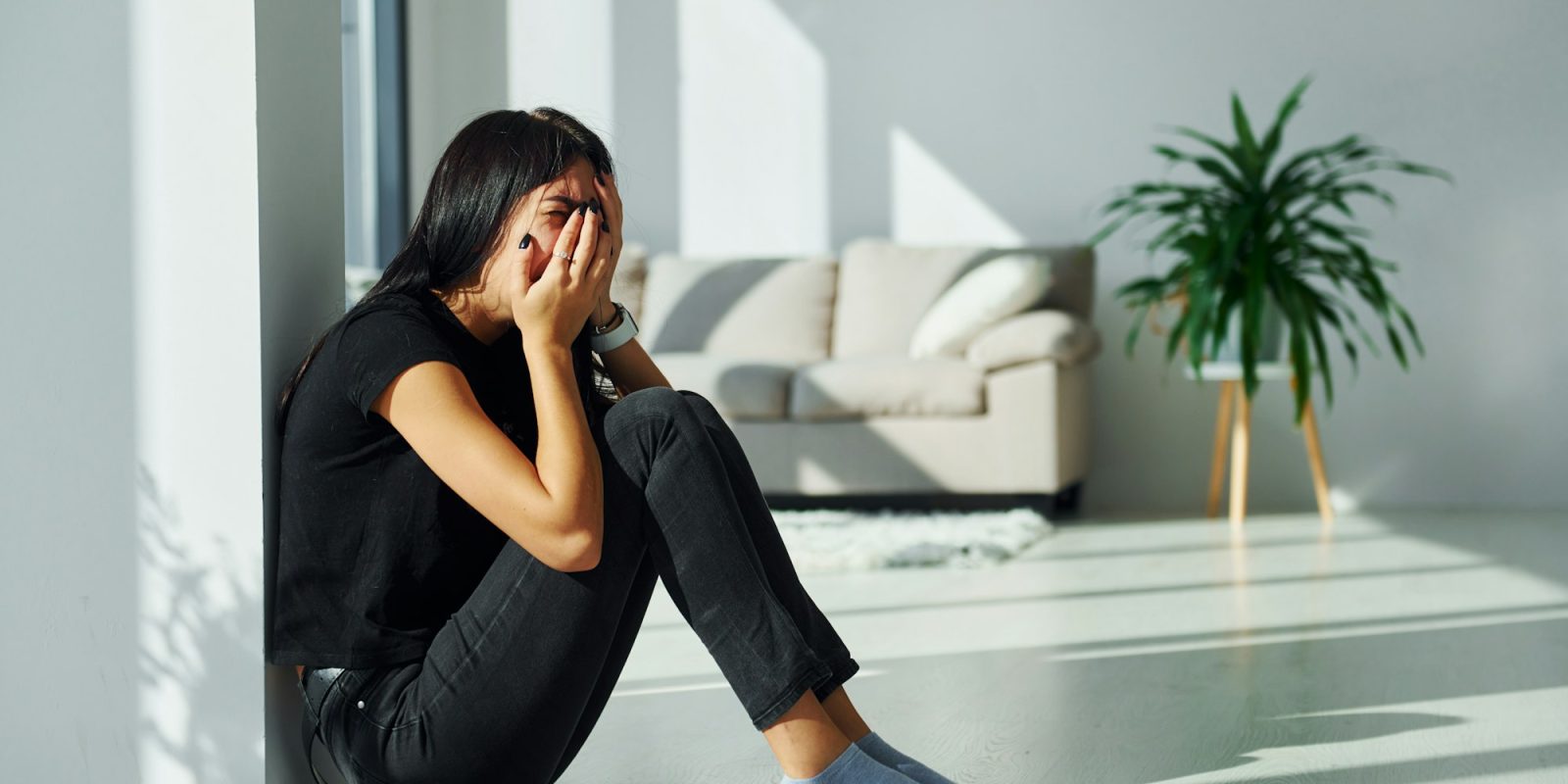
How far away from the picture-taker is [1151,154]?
5.18 m

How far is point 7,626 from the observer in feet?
4.50

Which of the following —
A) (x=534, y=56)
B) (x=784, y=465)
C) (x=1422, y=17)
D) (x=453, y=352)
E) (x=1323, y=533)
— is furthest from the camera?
(x=534, y=56)

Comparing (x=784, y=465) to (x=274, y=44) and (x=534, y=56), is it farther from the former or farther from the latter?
(x=274, y=44)

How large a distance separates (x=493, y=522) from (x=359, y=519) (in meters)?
0.12

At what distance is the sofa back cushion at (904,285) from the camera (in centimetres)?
489

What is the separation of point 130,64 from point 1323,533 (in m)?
3.73

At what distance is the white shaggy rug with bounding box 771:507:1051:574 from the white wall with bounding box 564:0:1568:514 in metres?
0.94

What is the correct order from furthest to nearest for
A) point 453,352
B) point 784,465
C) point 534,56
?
point 534,56 → point 784,465 → point 453,352

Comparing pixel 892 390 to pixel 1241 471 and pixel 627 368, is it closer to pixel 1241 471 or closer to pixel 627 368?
pixel 1241 471

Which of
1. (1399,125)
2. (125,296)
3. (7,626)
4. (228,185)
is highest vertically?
(1399,125)

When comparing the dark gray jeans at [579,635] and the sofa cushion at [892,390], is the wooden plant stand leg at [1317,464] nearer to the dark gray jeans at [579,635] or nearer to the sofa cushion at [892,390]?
the sofa cushion at [892,390]

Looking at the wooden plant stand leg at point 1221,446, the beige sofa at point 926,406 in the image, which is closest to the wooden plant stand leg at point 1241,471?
the wooden plant stand leg at point 1221,446

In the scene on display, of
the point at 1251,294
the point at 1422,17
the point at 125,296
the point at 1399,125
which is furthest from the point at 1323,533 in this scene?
the point at 125,296

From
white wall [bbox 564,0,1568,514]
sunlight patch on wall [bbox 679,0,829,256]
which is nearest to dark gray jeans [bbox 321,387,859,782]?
white wall [bbox 564,0,1568,514]
